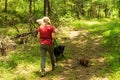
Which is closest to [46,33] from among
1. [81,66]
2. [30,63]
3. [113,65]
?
[30,63]

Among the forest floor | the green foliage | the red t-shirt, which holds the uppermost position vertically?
the red t-shirt

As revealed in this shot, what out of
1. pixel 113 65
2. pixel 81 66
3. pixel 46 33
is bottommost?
pixel 81 66

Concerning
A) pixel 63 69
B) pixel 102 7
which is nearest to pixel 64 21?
pixel 63 69

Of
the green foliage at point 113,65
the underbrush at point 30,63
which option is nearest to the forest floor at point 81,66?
the underbrush at point 30,63

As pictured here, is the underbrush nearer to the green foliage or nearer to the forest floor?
the green foliage

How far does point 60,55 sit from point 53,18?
6449 millimetres

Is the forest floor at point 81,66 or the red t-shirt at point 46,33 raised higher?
the red t-shirt at point 46,33

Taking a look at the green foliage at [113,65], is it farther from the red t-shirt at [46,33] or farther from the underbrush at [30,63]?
the red t-shirt at [46,33]

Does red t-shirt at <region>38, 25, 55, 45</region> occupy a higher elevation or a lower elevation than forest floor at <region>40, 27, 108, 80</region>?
higher

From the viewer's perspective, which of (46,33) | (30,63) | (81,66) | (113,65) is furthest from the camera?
(30,63)

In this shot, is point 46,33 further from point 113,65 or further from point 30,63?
point 113,65

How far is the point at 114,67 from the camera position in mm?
10969

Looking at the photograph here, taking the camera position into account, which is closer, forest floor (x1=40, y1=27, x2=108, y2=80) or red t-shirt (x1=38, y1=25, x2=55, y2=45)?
red t-shirt (x1=38, y1=25, x2=55, y2=45)

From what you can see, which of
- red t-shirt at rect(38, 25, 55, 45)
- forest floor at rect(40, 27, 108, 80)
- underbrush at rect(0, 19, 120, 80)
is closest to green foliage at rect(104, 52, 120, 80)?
underbrush at rect(0, 19, 120, 80)
